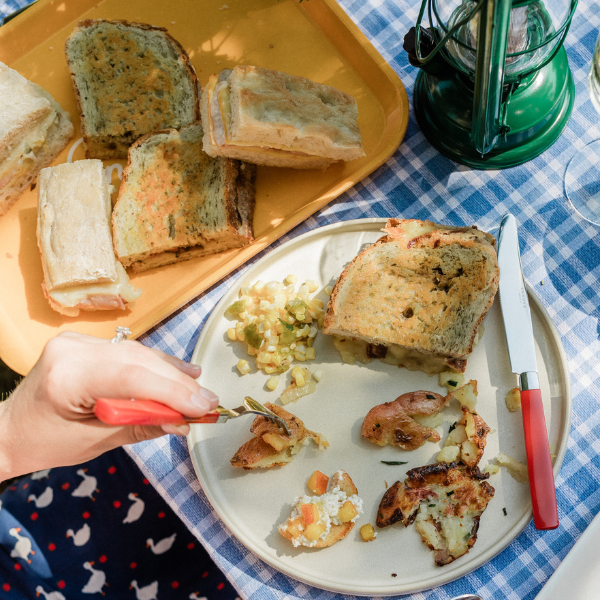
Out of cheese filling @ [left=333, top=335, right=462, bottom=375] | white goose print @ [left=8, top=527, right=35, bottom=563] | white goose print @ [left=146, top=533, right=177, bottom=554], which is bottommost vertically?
white goose print @ [left=146, top=533, right=177, bottom=554]

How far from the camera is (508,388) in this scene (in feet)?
6.95

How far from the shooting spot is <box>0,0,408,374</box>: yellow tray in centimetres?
232

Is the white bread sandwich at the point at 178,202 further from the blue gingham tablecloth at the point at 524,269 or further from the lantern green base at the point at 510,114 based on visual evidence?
the lantern green base at the point at 510,114

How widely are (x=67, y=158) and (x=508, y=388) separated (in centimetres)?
202

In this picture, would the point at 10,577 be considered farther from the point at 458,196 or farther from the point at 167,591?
the point at 458,196

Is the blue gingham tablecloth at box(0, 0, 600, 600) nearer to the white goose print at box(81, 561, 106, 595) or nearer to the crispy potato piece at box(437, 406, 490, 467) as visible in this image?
the crispy potato piece at box(437, 406, 490, 467)

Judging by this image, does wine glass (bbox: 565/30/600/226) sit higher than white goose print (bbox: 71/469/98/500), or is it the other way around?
wine glass (bbox: 565/30/600/226)

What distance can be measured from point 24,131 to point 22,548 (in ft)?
6.39

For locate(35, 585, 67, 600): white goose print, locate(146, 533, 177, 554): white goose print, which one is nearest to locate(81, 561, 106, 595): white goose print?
locate(35, 585, 67, 600): white goose print

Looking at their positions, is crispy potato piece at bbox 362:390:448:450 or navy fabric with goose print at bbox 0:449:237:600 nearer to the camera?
crispy potato piece at bbox 362:390:448:450

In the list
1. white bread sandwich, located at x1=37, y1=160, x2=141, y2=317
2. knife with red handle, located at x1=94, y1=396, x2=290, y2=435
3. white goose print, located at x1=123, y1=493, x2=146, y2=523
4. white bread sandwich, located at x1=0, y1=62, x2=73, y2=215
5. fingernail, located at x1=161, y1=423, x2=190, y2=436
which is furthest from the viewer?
white goose print, located at x1=123, y1=493, x2=146, y2=523

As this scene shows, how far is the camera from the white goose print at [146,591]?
281 cm

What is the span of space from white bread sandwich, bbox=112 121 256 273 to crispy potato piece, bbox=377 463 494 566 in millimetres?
1085

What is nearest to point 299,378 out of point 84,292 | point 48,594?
point 84,292
